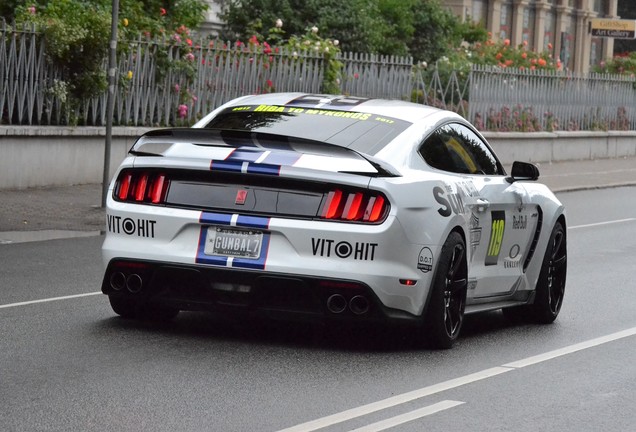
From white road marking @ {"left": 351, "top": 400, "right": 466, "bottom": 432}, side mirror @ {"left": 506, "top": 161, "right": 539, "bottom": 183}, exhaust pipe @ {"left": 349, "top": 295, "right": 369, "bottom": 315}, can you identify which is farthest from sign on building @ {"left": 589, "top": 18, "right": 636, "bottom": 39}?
white road marking @ {"left": 351, "top": 400, "right": 466, "bottom": 432}

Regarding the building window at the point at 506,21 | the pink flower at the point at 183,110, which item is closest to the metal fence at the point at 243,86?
the pink flower at the point at 183,110

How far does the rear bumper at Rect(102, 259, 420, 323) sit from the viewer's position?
28.6 ft

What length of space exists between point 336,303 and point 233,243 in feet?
2.18

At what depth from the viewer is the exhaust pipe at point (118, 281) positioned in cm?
913

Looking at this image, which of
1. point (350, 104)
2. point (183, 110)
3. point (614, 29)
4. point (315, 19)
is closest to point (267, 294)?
point (350, 104)

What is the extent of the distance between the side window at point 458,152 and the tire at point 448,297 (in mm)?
591

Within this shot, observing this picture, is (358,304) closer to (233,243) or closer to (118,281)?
(233,243)

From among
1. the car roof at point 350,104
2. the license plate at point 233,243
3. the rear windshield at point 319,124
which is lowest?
the license plate at point 233,243

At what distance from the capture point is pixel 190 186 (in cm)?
896

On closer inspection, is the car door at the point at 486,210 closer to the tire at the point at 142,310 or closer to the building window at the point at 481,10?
the tire at the point at 142,310

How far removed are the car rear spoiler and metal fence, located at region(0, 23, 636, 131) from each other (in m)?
11.3

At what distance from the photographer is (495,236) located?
10.1m

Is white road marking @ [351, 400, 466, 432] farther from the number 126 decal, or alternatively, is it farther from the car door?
the number 126 decal

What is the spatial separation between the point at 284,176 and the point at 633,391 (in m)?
2.21
